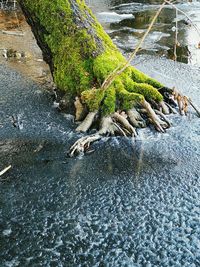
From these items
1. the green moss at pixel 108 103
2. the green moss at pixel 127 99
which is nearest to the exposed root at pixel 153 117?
the green moss at pixel 127 99

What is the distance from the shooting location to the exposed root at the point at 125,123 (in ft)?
23.8

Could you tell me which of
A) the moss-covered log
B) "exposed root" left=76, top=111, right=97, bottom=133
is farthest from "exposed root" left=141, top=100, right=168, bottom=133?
"exposed root" left=76, top=111, right=97, bottom=133

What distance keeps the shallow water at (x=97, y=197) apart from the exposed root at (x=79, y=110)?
8.9 inches

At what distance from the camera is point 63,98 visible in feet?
27.6

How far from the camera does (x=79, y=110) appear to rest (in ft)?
25.6

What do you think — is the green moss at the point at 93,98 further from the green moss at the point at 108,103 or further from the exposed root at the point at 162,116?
the exposed root at the point at 162,116

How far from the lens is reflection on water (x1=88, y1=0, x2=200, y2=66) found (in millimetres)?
13438

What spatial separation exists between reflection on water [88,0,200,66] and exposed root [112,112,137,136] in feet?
14.7

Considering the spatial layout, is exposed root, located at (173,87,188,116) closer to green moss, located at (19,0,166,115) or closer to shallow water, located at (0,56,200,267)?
shallow water, located at (0,56,200,267)

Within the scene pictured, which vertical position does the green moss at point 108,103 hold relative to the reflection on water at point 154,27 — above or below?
above

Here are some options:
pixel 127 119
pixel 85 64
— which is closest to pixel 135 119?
pixel 127 119

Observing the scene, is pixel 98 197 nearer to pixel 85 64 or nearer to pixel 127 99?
pixel 127 99

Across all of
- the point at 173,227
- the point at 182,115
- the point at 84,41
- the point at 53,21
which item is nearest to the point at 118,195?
the point at 173,227

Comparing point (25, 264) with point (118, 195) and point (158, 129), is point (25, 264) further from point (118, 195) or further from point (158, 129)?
point (158, 129)
